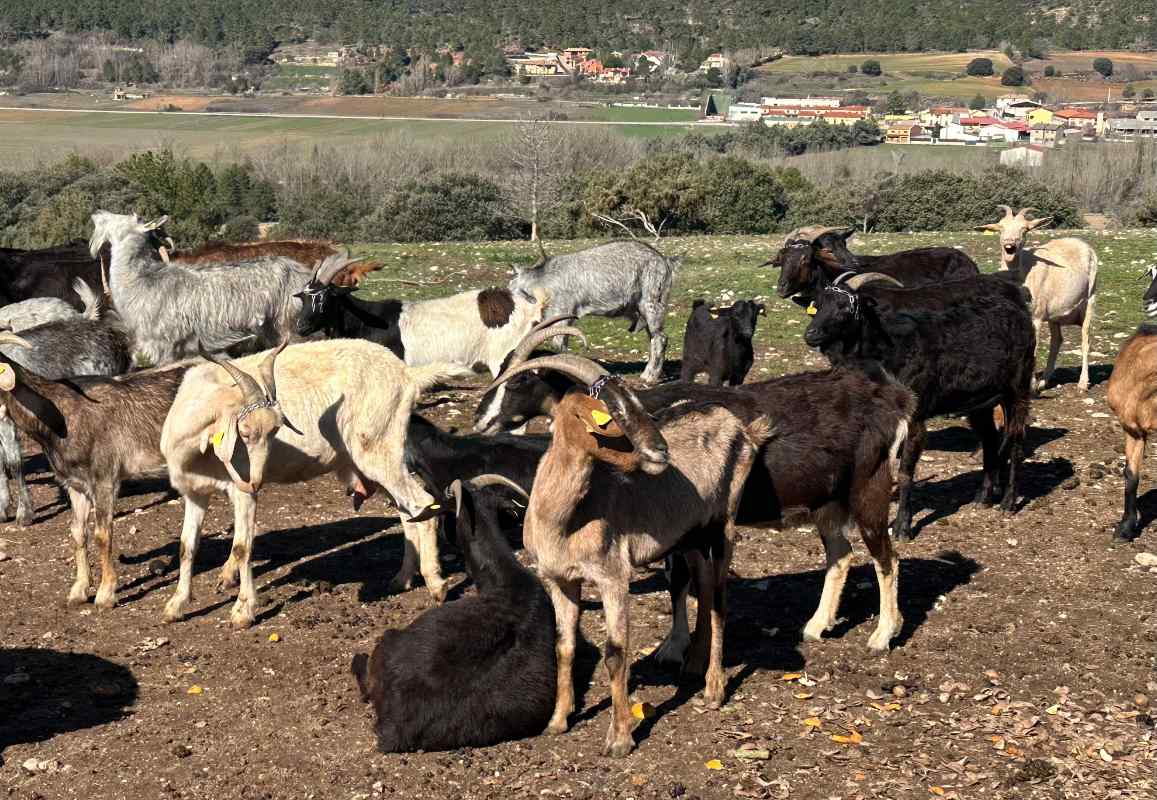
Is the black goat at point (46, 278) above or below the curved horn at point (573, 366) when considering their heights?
below

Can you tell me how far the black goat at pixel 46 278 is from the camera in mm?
15969

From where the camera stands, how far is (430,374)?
959cm

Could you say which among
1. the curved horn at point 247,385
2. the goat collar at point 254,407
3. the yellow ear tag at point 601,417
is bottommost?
the goat collar at point 254,407

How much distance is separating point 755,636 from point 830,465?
1332mm

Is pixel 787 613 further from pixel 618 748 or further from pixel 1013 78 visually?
pixel 1013 78

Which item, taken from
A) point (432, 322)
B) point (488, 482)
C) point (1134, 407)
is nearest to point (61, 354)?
point (432, 322)

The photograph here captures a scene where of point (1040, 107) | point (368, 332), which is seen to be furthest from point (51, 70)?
point (368, 332)

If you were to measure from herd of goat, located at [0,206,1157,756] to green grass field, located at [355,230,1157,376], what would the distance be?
2.92 m

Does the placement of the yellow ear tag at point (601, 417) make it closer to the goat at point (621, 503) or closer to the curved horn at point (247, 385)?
the goat at point (621, 503)

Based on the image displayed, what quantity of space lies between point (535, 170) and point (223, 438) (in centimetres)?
5560

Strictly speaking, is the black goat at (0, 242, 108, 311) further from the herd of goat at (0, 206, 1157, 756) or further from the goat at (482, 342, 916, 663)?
the goat at (482, 342, 916, 663)

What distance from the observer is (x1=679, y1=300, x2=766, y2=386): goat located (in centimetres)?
1345

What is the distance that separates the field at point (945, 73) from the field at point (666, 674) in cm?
13102

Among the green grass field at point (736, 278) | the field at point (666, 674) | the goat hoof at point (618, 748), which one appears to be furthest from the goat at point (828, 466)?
the green grass field at point (736, 278)
